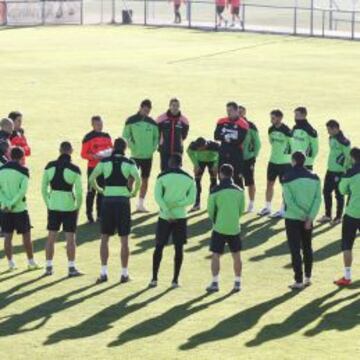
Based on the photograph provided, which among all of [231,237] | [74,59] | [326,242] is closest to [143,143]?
[326,242]

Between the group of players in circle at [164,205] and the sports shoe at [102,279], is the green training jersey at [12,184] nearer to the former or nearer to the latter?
the group of players in circle at [164,205]

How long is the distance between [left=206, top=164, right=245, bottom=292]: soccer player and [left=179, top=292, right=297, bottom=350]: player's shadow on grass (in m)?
0.80

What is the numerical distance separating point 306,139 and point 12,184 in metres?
5.94

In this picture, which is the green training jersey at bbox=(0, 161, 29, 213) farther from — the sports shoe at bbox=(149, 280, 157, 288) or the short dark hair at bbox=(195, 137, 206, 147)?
the short dark hair at bbox=(195, 137, 206, 147)

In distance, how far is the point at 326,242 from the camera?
19234mm

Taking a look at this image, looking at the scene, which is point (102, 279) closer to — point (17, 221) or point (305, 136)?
point (17, 221)

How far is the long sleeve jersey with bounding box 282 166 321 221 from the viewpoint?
1631cm

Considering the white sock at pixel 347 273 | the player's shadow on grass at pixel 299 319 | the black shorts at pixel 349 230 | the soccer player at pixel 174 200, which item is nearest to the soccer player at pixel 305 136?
the black shorts at pixel 349 230

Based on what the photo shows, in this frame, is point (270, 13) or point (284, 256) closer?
point (284, 256)

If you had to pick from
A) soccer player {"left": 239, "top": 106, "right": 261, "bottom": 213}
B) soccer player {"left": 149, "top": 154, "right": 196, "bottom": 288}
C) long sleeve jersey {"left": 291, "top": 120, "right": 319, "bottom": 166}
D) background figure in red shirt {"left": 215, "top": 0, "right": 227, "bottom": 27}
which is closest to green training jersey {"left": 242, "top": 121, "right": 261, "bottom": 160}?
soccer player {"left": 239, "top": 106, "right": 261, "bottom": 213}

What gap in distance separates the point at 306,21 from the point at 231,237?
4980 centimetres

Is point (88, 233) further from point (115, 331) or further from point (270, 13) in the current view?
point (270, 13)

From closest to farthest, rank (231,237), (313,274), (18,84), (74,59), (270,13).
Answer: (231,237) → (313,274) → (18,84) → (74,59) → (270,13)

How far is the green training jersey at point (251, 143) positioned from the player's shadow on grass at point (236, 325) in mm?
5359
